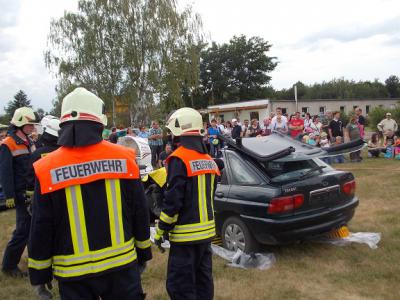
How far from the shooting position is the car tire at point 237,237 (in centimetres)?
507

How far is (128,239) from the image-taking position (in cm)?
244

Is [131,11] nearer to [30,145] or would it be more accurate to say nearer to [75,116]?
[30,145]

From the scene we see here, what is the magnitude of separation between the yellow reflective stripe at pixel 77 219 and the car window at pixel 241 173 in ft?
10.2

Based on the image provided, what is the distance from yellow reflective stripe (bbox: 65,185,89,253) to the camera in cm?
221

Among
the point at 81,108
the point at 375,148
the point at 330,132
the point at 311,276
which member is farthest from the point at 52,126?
the point at 375,148

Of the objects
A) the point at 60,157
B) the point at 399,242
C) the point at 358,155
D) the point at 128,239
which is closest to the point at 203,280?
the point at 128,239

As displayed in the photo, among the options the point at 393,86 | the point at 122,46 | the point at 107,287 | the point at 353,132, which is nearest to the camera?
the point at 107,287

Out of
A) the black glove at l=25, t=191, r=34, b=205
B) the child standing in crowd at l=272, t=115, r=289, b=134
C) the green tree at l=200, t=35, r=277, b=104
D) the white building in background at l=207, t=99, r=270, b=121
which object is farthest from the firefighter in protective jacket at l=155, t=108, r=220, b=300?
the green tree at l=200, t=35, r=277, b=104

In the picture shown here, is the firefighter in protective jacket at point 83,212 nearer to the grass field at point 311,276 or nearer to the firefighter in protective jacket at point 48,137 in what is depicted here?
the firefighter in protective jacket at point 48,137

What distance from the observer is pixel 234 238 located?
526 cm

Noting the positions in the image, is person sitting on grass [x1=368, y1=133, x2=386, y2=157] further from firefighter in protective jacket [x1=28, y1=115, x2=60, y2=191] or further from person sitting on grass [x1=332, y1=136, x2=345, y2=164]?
firefighter in protective jacket [x1=28, y1=115, x2=60, y2=191]

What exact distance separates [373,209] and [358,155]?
710 centimetres

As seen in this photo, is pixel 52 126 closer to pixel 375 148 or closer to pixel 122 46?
pixel 375 148

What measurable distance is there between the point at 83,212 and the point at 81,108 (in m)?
0.59
